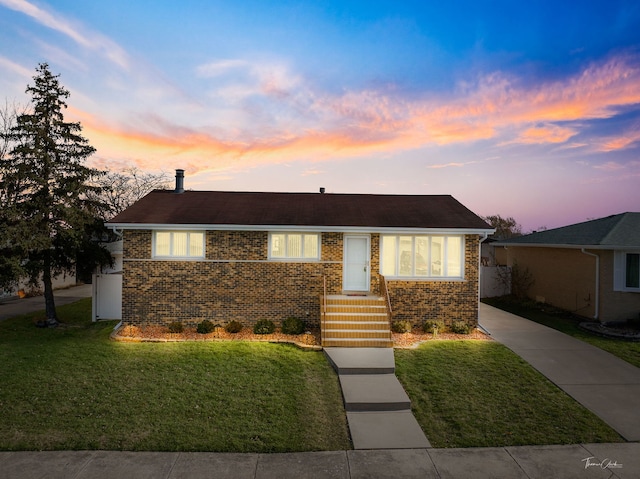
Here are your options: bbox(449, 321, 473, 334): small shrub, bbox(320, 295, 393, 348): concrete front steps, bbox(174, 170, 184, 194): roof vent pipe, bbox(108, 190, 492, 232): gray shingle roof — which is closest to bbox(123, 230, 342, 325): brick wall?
bbox(108, 190, 492, 232): gray shingle roof

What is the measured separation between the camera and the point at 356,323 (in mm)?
10906

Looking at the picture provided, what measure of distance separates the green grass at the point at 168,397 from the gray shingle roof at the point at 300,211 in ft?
14.1

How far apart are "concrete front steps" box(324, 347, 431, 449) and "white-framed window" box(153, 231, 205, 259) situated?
234 inches

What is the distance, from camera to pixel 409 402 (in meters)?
6.99

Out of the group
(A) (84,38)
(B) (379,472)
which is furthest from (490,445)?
(A) (84,38)

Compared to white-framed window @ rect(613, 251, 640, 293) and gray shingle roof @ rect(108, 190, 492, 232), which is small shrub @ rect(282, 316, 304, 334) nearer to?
gray shingle roof @ rect(108, 190, 492, 232)

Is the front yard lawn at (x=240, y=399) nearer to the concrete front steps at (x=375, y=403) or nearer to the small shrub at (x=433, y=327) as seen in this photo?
the concrete front steps at (x=375, y=403)

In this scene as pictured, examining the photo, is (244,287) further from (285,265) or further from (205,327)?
(205,327)

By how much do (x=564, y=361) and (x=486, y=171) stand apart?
1481 centimetres

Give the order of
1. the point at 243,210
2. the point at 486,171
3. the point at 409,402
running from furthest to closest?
1. the point at 486,171
2. the point at 243,210
3. the point at 409,402

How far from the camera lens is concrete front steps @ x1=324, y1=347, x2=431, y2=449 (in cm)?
590

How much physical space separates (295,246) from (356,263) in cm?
223

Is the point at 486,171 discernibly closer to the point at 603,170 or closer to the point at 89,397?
the point at 603,170

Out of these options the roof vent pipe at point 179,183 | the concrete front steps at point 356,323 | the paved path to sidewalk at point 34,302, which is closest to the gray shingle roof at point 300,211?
the roof vent pipe at point 179,183
